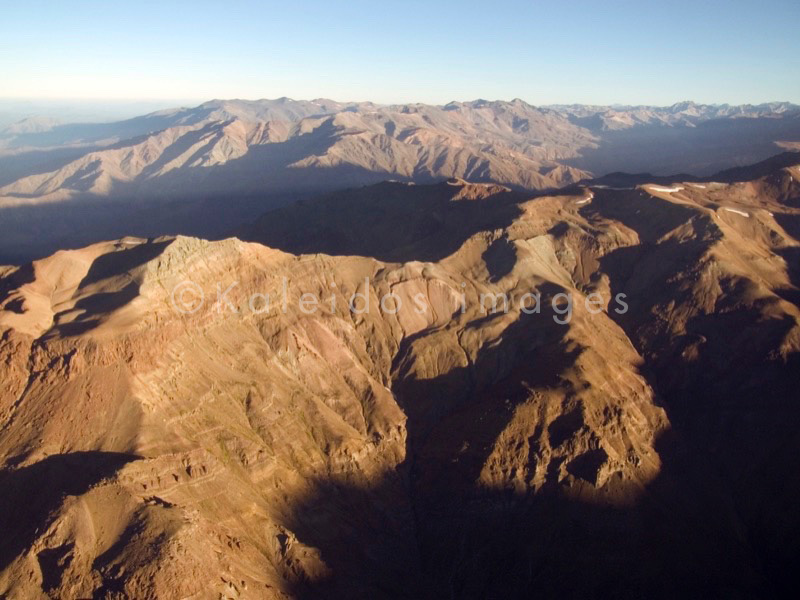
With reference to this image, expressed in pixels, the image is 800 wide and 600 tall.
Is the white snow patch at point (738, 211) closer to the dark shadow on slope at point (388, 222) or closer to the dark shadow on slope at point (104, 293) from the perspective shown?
the dark shadow on slope at point (388, 222)

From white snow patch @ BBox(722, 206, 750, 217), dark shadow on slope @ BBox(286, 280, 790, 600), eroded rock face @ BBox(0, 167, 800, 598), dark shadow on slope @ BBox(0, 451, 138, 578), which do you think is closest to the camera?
dark shadow on slope @ BBox(0, 451, 138, 578)

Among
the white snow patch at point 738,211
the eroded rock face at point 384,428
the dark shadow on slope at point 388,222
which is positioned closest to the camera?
the eroded rock face at point 384,428

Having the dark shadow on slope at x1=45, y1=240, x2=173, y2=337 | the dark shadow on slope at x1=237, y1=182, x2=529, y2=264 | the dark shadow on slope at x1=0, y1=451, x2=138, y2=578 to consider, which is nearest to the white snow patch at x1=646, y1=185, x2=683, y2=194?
the dark shadow on slope at x1=237, y1=182, x2=529, y2=264

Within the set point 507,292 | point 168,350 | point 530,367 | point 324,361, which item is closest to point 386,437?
point 324,361

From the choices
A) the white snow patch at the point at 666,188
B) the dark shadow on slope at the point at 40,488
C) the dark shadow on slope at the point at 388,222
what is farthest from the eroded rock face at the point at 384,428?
the white snow patch at the point at 666,188

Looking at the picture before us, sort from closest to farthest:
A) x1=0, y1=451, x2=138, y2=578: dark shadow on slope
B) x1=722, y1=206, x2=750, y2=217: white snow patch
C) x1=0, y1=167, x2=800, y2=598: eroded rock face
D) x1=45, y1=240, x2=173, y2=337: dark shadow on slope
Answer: x1=0, y1=451, x2=138, y2=578: dark shadow on slope → x1=0, y1=167, x2=800, y2=598: eroded rock face → x1=45, y1=240, x2=173, y2=337: dark shadow on slope → x1=722, y1=206, x2=750, y2=217: white snow patch

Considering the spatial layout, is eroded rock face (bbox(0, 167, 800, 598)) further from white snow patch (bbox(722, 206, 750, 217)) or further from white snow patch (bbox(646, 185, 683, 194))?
white snow patch (bbox(646, 185, 683, 194))
